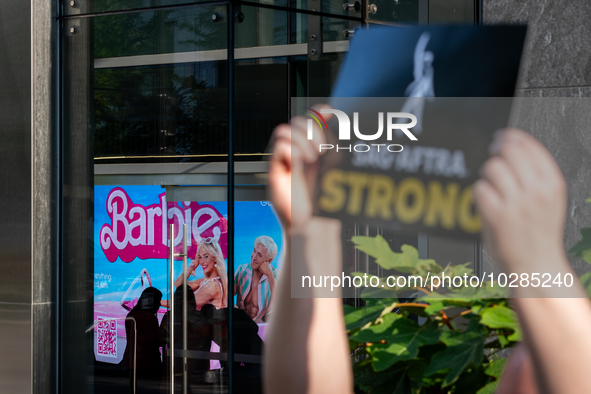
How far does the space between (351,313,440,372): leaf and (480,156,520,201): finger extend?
0.35 meters

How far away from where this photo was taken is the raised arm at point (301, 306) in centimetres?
110

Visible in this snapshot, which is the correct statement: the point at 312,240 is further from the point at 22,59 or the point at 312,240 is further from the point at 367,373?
the point at 22,59

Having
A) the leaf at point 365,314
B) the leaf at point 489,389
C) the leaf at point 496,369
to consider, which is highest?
the leaf at point 365,314

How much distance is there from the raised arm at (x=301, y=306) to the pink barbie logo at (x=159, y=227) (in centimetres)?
325

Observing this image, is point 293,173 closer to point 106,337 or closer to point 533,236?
point 533,236

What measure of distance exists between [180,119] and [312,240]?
11.7ft

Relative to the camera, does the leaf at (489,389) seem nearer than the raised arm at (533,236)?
No

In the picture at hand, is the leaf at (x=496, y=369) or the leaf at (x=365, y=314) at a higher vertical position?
the leaf at (x=365, y=314)

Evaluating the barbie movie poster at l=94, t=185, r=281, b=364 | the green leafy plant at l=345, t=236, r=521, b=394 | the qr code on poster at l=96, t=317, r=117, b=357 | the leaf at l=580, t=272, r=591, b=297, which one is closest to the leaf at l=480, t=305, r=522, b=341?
the green leafy plant at l=345, t=236, r=521, b=394

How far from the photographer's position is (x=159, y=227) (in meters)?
4.62

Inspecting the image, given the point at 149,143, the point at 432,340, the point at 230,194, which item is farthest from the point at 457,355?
the point at 149,143

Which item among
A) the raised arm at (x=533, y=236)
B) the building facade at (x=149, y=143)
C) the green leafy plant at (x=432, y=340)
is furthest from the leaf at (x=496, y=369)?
the building facade at (x=149, y=143)

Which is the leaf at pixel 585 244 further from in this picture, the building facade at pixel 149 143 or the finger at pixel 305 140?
the building facade at pixel 149 143

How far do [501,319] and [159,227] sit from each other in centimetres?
376
